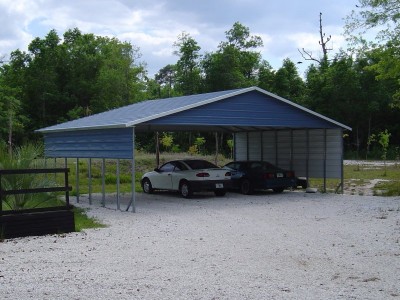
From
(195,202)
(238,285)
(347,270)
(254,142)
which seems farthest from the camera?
(254,142)

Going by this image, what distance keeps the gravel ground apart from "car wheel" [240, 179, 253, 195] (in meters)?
5.61

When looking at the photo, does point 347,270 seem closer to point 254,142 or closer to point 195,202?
point 195,202

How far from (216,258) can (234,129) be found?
16989mm

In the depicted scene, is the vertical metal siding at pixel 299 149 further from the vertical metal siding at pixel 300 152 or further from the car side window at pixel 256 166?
the car side window at pixel 256 166

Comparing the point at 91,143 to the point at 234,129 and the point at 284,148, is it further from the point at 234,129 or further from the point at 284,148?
the point at 284,148

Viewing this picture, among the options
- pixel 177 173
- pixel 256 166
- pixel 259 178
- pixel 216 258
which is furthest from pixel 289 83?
pixel 216 258

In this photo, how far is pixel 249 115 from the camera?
19016mm

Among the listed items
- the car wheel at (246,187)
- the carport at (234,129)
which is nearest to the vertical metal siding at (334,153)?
the carport at (234,129)

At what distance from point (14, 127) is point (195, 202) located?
29195 millimetres

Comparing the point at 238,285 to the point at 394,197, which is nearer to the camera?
the point at 238,285

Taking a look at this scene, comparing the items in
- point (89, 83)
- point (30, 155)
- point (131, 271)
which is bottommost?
point (131, 271)

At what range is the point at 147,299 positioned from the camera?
6.36 m

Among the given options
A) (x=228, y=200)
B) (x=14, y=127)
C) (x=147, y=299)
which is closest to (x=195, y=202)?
(x=228, y=200)

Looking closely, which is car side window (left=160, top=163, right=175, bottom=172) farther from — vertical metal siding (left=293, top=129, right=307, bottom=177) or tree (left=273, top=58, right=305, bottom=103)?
tree (left=273, top=58, right=305, bottom=103)
